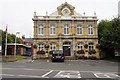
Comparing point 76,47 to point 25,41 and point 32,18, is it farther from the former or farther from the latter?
point 25,41

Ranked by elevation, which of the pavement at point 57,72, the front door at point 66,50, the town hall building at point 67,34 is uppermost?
the town hall building at point 67,34

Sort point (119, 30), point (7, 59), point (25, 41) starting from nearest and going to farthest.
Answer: point (119, 30) < point (7, 59) < point (25, 41)

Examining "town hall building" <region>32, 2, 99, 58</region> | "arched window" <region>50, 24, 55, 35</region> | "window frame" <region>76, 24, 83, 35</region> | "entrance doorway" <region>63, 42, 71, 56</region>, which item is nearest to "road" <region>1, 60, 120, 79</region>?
"town hall building" <region>32, 2, 99, 58</region>

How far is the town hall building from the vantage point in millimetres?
23219

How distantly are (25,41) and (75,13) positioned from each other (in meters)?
36.0

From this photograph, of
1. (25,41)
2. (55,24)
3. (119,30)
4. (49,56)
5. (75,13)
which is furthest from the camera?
(25,41)

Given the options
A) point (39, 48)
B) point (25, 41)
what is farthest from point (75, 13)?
point (25, 41)

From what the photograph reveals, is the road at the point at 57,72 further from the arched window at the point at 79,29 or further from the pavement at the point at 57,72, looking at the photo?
the arched window at the point at 79,29

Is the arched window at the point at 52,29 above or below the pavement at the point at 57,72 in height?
above

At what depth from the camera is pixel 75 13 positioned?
2552cm

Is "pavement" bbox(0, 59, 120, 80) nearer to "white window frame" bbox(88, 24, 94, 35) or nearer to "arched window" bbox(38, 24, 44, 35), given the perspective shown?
"arched window" bbox(38, 24, 44, 35)

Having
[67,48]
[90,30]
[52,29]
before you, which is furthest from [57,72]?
[90,30]

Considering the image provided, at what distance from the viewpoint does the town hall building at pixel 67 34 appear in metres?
23.2

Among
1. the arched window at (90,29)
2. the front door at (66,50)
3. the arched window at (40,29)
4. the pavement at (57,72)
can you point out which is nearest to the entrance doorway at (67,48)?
the front door at (66,50)
